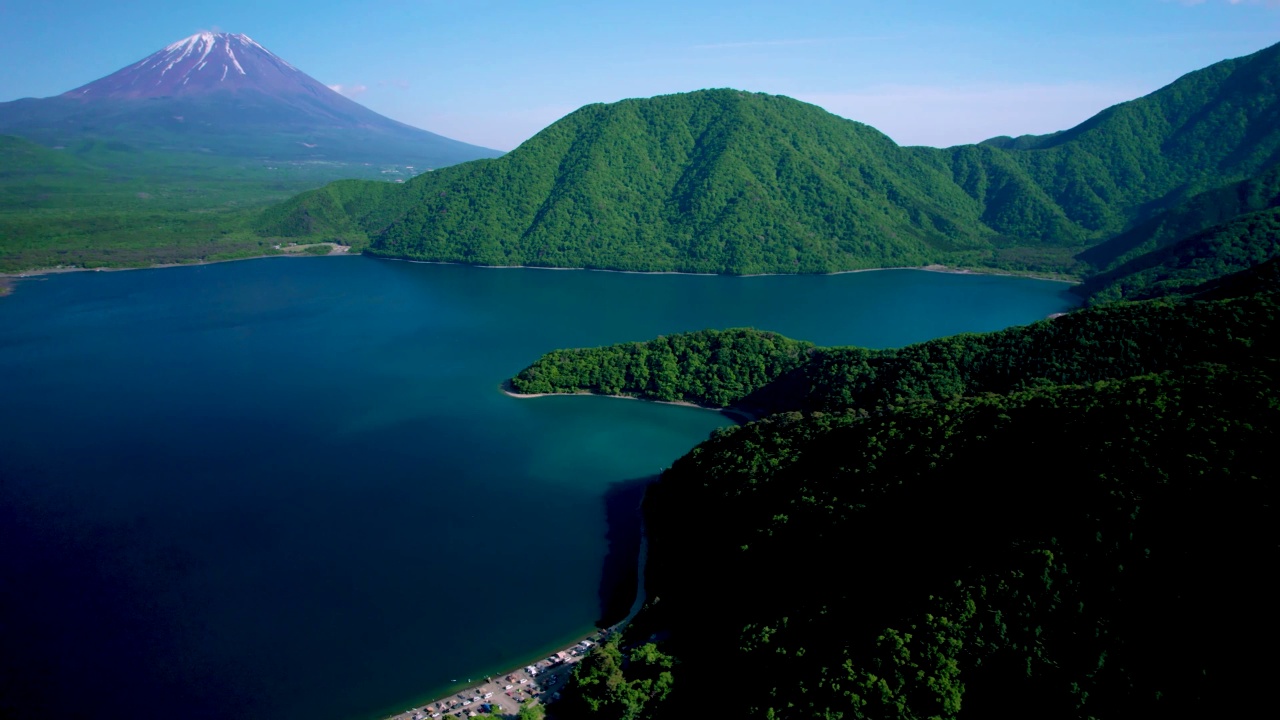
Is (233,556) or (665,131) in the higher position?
(665,131)

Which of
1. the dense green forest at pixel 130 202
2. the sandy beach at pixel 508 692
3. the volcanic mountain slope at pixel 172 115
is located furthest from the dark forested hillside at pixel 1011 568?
the volcanic mountain slope at pixel 172 115

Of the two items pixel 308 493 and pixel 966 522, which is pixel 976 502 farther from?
pixel 308 493

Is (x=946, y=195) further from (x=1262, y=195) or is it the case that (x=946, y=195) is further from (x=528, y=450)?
(x=528, y=450)

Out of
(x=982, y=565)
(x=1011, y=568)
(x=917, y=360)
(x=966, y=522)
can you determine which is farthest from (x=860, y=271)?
(x=1011, y=568)

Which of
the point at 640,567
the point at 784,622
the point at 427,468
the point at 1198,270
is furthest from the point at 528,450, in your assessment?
the point at 1198,270

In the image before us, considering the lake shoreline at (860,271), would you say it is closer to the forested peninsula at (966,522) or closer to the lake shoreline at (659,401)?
the forested peninsula at (966,522)

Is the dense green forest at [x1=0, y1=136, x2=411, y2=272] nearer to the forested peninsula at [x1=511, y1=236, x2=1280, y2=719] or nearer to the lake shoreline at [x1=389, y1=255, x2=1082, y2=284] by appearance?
the lake shoreline at [x1=389, y1=255, x2=1082, y2=284]
